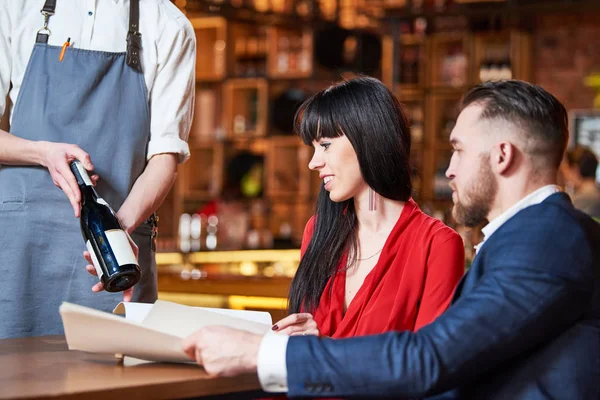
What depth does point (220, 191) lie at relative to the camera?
24.8ft

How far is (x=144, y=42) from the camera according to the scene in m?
2.03

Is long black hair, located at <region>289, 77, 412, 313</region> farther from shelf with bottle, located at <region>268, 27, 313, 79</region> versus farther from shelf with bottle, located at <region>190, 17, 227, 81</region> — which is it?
shelf with bottle, located at <region>190, 17, 227, 81</region>

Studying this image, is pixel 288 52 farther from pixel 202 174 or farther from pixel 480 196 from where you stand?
pixel 480 196

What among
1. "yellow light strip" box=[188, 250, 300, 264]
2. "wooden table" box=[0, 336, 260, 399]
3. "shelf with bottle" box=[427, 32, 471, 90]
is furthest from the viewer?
"shelf with bottle" box=[427, 32, 471, 90]

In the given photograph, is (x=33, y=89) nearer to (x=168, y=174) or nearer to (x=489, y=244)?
(x=168, y=174)

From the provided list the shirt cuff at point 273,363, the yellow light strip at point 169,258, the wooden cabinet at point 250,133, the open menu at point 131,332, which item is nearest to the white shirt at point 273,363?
the shirt cuff at point 273,363

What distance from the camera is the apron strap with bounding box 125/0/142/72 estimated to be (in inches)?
78.6

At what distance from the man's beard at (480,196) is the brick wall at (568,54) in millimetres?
5748

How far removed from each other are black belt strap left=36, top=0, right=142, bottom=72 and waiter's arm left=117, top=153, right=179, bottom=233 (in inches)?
8.9

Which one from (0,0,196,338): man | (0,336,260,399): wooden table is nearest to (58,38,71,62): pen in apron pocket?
(0,0,196,338): man

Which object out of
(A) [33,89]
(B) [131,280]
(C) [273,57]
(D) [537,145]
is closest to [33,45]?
(A) [33,89]

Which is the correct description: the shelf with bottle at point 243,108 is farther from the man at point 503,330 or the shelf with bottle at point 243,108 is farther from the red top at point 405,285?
the man at point 503,330

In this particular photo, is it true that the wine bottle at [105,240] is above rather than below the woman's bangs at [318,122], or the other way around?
below

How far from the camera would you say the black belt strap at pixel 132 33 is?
6.40 ft
